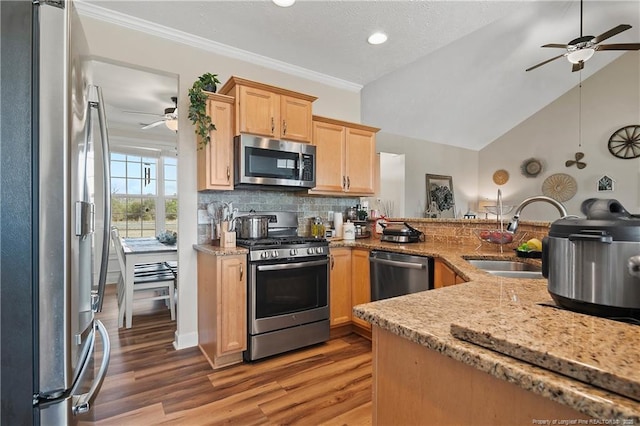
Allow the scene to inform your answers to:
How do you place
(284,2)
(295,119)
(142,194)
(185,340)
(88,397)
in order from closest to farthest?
(88,397) < (284,2) < (185,340) < (295,119) < (142,194)

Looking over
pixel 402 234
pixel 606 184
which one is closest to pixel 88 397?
pixel 402 234

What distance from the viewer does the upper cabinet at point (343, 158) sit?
3316 millimetres

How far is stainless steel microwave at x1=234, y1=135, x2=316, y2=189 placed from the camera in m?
2.70

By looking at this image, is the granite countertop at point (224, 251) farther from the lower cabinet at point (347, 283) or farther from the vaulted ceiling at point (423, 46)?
the vaulted ceiling at point (423, 46)

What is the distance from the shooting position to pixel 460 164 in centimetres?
736

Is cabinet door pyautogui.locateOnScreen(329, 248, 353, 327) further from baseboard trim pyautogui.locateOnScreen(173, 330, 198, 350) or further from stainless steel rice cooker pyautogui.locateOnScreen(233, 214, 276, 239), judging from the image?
baseboard trim pyautogui.locateOnScreen(173, 330, 198, 350)

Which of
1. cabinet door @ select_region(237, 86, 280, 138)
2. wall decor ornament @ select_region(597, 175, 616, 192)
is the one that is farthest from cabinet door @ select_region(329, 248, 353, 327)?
wall decor ornament @ select_region(597, 175, 616, 192)

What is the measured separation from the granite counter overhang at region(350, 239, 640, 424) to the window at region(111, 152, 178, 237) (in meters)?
5.06

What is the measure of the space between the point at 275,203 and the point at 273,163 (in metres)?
0.58

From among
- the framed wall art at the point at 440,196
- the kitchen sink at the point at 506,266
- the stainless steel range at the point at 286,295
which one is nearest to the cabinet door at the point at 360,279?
the stainless steel range at the point at 286,295

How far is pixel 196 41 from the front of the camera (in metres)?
2.82

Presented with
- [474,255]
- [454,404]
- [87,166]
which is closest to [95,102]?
[87,166]

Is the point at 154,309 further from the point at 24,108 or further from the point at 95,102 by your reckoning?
the point at 24,108

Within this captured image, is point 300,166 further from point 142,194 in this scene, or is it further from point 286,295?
point 142,194
